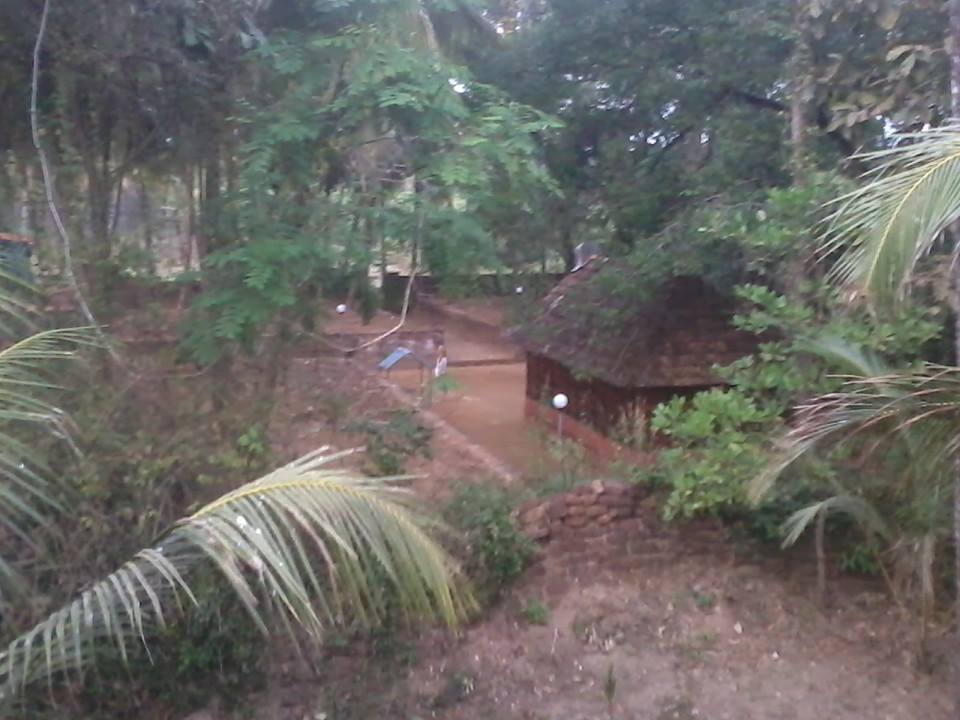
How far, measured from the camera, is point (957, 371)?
4.80 m

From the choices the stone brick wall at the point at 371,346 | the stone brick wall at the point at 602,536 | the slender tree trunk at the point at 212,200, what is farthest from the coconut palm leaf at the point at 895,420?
the slender tree trunk at the point at 212,200

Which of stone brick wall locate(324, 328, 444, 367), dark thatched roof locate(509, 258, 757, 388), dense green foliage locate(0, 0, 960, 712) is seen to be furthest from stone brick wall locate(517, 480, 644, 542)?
dark thatched roof locate(509, 258, 757, 388)

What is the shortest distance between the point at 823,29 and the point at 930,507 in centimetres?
362

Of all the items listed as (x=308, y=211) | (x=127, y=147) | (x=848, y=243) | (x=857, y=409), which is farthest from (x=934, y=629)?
(x=127, y=147)

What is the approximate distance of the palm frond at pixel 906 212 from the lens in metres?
4.10

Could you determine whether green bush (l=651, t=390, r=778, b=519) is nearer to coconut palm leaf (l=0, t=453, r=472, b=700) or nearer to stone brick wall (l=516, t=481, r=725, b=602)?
stone brick wall (l=516, t=481, r=725, b=602)

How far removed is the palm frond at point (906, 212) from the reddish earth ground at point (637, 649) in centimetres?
286

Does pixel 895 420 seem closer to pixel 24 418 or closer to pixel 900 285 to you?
pixel 900 285

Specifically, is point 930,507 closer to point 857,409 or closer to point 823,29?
point 857,409

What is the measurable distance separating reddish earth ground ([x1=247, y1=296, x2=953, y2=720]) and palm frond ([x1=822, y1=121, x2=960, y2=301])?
9.38 ft

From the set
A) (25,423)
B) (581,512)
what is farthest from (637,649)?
(25,423)

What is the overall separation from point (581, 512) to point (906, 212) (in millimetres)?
3774

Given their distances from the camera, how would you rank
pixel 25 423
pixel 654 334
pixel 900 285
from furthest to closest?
pixel 654 334
pixel 25 423
pixel 900 285

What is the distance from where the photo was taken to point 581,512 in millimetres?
7465
